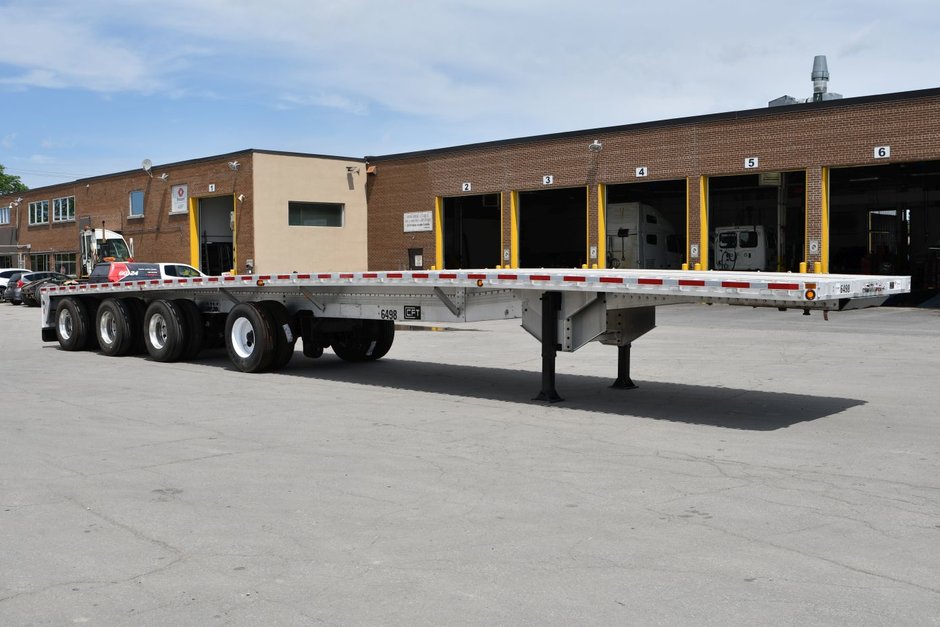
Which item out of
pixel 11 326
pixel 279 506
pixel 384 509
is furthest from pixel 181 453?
pixel 11 326

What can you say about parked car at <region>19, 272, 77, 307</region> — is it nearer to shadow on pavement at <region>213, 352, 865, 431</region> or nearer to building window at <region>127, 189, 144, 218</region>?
building window at <region>127, 189, 144, 218</region>

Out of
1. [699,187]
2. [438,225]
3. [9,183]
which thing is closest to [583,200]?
[438,225]

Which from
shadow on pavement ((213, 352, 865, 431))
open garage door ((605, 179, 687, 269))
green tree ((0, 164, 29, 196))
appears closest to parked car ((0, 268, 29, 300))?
open garage door ((605, 179, 687, 269))

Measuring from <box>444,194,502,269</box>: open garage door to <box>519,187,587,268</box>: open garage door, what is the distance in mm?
2166

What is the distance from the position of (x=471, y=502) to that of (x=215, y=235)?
43677 millimetres

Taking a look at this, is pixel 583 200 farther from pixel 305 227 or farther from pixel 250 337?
pixel 250 337

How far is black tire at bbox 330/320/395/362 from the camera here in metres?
15.8

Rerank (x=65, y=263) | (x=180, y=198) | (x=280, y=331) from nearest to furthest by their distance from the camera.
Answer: (x=280, y=331) < (x=180, y=198) < (x=65, y=263)

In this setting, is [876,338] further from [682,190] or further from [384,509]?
[682,190]

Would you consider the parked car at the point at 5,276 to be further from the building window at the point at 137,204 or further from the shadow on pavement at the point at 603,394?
the shadow on pavement at the point at 603,394

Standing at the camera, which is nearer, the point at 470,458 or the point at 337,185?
the point at 470,458

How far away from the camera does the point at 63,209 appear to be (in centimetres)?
5875

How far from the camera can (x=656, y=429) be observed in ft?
31.3

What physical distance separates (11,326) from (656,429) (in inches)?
918
